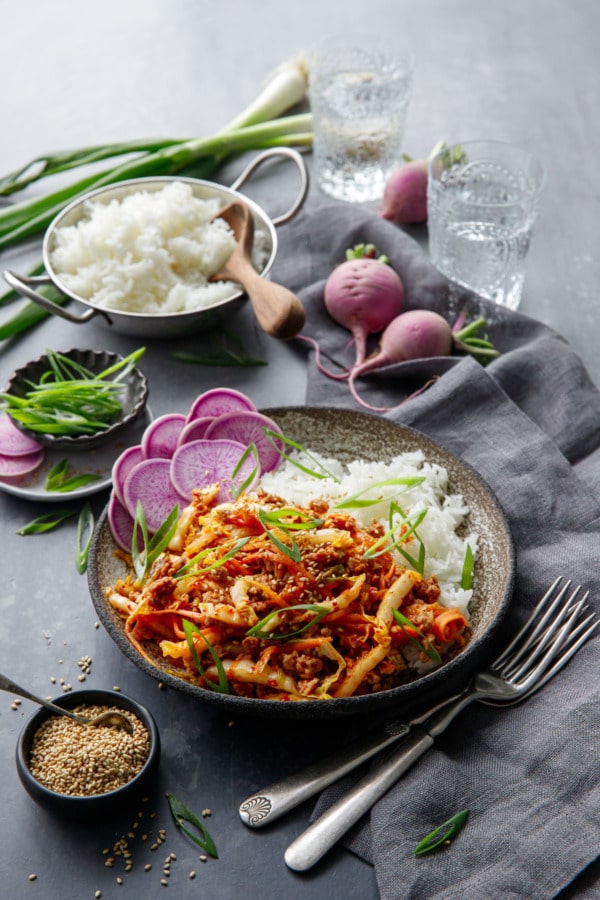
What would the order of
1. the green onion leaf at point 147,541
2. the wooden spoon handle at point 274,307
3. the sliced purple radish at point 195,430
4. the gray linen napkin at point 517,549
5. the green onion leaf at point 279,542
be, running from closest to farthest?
the gray linen napkin at point 517,549
the green onion leaf at point 279,542
the green onion leaf at point 147,541
the sliced purple radish at point 195,430
the wooden spoon handle at point 274,307

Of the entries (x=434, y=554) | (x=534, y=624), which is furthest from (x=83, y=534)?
(x=534, y=624)

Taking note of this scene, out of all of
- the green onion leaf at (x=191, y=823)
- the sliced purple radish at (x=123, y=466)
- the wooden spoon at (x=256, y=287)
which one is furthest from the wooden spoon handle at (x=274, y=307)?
the green onion leaf at (x=191, y=823)

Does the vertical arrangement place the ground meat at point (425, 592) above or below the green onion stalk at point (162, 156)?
below

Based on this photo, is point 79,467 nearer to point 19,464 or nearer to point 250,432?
point 19,464

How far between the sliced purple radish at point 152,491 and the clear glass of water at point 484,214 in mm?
1327

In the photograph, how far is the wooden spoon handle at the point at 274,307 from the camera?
2.76 metres

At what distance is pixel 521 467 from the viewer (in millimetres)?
2479

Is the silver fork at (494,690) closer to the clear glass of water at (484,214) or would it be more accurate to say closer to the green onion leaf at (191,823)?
the green onion leaf at (191,823)

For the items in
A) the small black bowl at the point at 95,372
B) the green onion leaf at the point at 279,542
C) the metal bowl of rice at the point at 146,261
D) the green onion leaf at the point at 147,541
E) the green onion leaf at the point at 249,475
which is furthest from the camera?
the metal bowl of rice at the point at 146,261

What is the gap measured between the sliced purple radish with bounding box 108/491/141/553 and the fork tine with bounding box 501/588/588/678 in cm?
92

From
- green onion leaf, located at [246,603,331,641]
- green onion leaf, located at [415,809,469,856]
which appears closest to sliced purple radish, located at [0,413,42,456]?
green onion leaf, located at [246,603,331,641]

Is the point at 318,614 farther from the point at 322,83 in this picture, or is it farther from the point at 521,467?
the point at 322,83

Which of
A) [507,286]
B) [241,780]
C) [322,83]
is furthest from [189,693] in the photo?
[322,83]

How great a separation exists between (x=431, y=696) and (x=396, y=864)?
1.20ft
